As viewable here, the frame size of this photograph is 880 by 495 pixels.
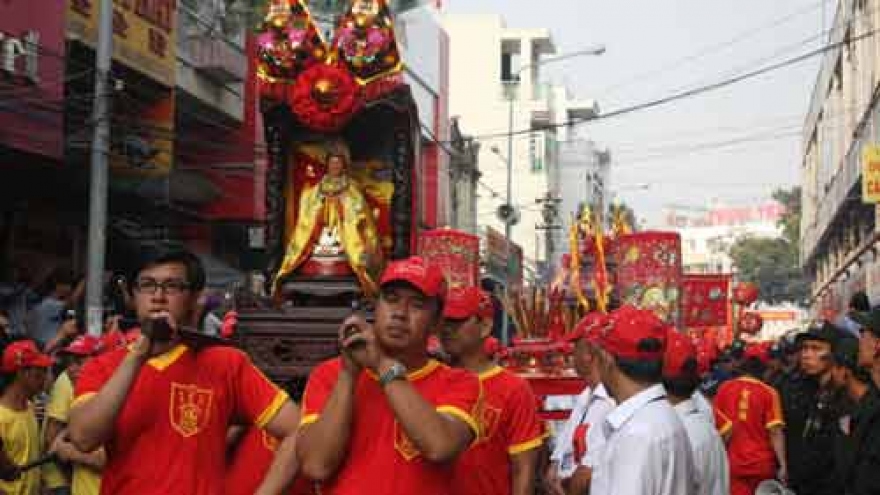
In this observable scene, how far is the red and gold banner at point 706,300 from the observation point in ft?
99.1

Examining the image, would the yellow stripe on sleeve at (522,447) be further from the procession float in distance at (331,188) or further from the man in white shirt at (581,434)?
the procession float in distance at (331,188)

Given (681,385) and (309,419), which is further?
(681,385)

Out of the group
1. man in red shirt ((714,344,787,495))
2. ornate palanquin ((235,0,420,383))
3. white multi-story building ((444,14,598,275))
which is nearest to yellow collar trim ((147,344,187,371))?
man in red shirt ((714,344,787,495))

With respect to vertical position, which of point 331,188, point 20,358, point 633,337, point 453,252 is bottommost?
point 20,358

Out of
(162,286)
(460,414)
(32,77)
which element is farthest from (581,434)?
(32,77)

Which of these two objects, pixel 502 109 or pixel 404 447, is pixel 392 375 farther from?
pixel 502 109

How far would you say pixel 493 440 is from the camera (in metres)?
5.82

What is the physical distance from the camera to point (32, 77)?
1775cm

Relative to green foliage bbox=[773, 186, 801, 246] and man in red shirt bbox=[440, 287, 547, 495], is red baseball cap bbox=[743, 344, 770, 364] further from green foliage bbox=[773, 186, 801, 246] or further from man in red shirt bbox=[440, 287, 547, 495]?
green foliage bbox=[773, 186, 801, 246]

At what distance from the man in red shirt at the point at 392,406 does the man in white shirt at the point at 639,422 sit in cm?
49

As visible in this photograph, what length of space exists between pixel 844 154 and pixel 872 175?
18.1 meters

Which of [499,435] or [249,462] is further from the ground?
[499,435]

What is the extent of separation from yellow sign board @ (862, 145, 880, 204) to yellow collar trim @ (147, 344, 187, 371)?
19412 mm

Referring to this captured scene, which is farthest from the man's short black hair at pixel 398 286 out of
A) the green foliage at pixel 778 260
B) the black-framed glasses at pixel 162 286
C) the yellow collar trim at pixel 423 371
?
the green foliage at pixel 778 260
